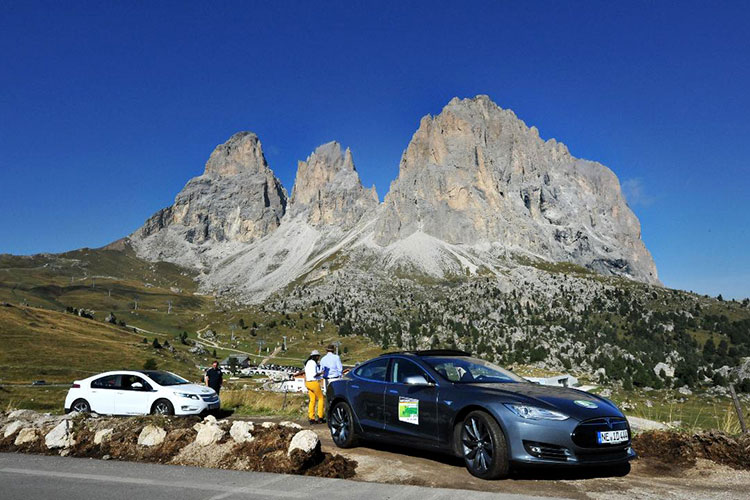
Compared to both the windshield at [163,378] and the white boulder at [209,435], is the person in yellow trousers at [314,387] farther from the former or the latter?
the windshield at [163,378]

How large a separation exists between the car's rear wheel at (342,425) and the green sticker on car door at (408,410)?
160 cm

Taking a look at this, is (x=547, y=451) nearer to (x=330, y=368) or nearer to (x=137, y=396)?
(x=330, y=368)

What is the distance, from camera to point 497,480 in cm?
793

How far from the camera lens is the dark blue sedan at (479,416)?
767 cm

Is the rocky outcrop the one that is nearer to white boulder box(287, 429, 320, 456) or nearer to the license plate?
white boulder box(287, 429, 320, 456)

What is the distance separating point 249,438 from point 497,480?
15.7 feet

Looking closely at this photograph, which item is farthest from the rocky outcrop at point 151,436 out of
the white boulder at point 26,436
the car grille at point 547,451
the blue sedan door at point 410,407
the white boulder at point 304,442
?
the car grille at point 547,451

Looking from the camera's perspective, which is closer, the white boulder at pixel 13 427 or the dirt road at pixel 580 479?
the dirt road at pixel 580 479

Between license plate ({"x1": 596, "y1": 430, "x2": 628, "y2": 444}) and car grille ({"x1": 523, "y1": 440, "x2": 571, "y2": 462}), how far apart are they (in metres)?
0.67

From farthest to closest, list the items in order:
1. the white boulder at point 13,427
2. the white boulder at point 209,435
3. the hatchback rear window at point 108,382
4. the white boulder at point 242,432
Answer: the hatchback rear window at point 108,382
the white boulder at point 13,427
the white boulder at point 209,435
the white boulder at point 242,432

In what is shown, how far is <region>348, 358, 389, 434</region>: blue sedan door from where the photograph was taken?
1032cm

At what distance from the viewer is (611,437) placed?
26.3ft

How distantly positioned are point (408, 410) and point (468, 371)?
136cm

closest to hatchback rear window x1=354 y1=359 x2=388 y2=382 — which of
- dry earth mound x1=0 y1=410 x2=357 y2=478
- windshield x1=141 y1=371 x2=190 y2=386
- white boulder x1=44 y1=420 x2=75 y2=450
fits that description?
dry earth mound x1=0 y1=410 x2=357 y2=478
